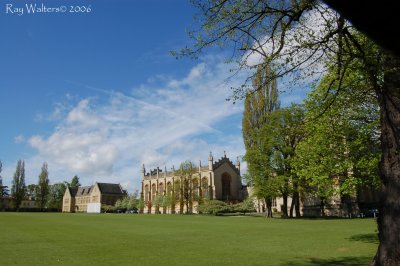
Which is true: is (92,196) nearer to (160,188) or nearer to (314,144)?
(160,188)

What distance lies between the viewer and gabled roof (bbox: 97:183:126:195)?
440 ft

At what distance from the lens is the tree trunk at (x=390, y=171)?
8.27 m

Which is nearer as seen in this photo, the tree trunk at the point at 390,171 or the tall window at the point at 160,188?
the tree trunk at the point at 390,171

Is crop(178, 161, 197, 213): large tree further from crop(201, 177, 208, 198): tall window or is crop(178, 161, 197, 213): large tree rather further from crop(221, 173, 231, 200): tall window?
crop(221, 173, 231, 200): tall window

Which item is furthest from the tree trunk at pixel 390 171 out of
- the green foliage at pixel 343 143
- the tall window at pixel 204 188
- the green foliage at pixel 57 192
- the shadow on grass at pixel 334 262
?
the green foliage at pixel 57 192

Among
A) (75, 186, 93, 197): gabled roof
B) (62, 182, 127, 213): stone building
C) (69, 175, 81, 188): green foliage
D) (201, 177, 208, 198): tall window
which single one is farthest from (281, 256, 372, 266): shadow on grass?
(69, 175, 81, 188): green foliage

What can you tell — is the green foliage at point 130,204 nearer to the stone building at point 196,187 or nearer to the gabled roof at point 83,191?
the stone building at point 196,187

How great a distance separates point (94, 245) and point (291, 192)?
3248 cm

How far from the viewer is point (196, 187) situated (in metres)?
81.2

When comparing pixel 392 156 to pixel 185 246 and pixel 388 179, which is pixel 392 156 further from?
pixel 185 246

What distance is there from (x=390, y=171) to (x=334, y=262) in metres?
4.27

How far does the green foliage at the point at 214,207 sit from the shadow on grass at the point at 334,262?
54.9 m

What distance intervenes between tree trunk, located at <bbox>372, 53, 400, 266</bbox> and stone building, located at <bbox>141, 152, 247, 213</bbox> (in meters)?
69.8

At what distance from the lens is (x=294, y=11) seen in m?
8.10
